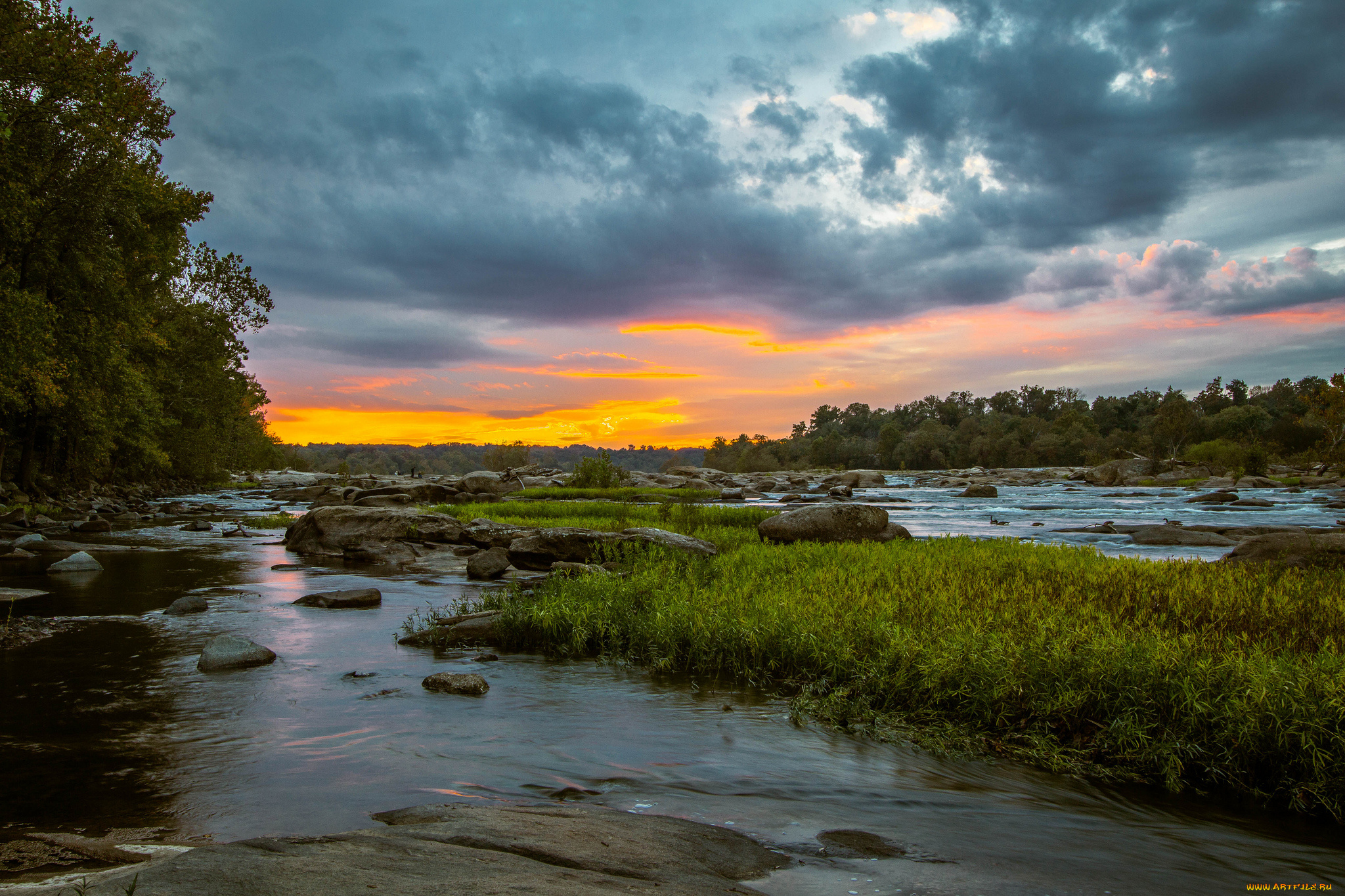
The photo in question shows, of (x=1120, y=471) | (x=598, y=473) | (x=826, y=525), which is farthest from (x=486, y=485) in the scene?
(x=1120, y=471)

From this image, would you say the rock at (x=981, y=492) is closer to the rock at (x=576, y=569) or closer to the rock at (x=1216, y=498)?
the rock at (x=1216, y=498)

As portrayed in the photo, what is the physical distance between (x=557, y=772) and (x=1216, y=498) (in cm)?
4152

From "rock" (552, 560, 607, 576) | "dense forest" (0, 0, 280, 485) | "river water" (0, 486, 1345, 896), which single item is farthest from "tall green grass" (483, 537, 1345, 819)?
"dense forest" (0, 0, 280, 485)

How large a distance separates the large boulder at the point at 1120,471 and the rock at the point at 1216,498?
23.5 metres

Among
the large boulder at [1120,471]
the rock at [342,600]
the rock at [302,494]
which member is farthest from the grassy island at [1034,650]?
the large boulder at [1120,471]

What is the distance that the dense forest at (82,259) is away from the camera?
20203 mm

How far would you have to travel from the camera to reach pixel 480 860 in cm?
292

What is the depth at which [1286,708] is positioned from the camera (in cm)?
511

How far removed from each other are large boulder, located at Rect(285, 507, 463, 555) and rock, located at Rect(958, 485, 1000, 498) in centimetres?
4023

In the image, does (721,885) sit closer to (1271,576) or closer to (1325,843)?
(1325,843)

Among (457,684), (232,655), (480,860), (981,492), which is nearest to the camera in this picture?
(480,860)

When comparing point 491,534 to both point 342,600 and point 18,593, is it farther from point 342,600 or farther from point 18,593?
point 18,593

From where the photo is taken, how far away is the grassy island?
520 cm

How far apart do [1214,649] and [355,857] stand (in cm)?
744
